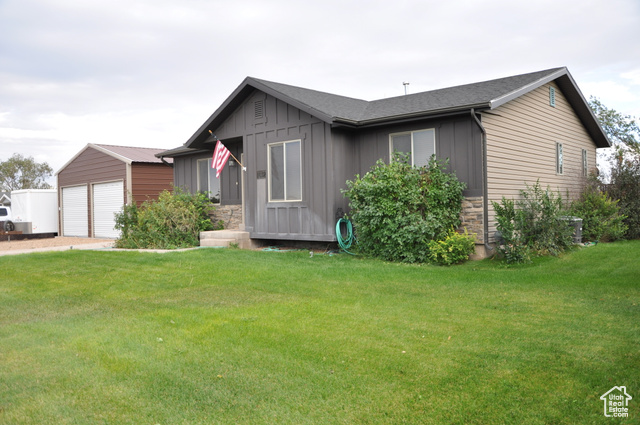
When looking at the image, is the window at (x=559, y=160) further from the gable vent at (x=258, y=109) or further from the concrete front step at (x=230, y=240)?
the concrete front step at (x=230, y=240)

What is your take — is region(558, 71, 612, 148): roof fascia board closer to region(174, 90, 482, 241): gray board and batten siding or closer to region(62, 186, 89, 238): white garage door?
region(174, 90, 482, 241): gray board and batten siding

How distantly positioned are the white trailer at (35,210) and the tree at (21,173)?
2782 centimetres

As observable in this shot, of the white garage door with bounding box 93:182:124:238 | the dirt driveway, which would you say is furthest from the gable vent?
the white garage door with bounding box 93:182:124:238

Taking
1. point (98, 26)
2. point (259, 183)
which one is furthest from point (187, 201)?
point (98, 26)

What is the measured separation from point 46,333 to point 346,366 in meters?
3.24

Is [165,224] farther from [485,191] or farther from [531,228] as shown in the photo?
[531,228]

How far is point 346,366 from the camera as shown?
410cm

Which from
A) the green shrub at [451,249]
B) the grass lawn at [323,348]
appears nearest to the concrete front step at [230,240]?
the grass lawn at [323,348]

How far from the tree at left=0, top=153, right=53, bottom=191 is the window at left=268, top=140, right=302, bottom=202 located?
44214 mm

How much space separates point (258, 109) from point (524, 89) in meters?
6.45

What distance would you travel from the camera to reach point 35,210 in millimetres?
23703

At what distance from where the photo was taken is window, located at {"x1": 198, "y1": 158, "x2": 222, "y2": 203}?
52.6ft

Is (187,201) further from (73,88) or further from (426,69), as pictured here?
(426,69)

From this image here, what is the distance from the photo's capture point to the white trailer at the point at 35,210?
2334 cm
